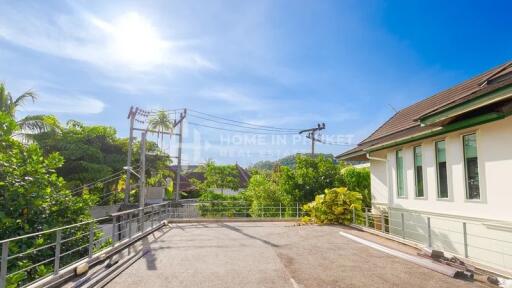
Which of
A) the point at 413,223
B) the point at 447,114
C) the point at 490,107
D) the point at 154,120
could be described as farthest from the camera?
the point at 154,120

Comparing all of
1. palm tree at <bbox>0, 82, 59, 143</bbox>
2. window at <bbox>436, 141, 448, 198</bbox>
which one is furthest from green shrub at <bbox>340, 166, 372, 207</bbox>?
palm tree at <bbox>0, 82, 59, 143</bbox>

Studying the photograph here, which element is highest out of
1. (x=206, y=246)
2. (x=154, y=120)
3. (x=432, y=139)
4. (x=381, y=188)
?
(x=154, y=120)

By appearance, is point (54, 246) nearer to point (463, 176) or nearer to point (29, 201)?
point (29, 201)

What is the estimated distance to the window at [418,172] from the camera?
9977 mm

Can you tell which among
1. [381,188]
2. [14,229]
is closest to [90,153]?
[14,229]

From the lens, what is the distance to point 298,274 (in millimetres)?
5793

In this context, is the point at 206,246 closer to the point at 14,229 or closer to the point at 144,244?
the point at 144,244

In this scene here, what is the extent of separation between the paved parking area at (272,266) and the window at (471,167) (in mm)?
2732

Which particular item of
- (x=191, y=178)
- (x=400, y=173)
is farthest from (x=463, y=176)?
(x=191, y=178)

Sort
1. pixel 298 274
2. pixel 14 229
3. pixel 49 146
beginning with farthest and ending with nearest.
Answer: pixel 49 146, pixel 14 229, pixel 298 274

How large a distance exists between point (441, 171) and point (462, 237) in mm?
1884

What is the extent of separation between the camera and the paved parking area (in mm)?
5297

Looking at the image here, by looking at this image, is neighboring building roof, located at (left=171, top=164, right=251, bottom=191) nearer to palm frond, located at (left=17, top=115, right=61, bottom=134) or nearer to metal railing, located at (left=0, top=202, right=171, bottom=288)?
palm frond, located at (left=17, top=115, right=61, bottom=134)

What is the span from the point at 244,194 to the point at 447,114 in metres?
17.9
